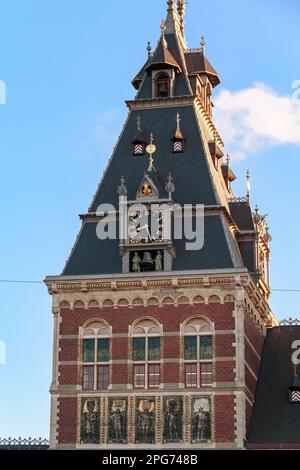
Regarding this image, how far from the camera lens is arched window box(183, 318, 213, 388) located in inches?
1873

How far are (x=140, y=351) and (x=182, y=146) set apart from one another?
10870mm

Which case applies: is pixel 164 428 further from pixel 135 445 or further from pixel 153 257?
pixel 153 257

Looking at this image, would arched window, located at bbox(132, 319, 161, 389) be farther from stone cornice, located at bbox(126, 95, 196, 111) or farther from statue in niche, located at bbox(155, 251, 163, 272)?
stone cornice, located at bbox(126, 95, 196, 111)

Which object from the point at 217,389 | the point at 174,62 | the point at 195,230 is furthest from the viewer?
the point at 174,62

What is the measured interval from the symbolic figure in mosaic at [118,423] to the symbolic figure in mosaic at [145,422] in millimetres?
578

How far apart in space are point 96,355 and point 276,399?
27.2ft

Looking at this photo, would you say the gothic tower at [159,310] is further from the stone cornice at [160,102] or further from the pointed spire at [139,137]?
A: the stone cornice at [160,102]

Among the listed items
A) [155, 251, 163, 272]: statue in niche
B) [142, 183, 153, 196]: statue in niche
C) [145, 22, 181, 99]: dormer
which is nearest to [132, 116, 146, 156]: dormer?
[145, 22, 181, 99]: dormer

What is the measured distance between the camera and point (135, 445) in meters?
47.1

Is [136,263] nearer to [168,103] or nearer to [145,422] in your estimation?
[145,422]

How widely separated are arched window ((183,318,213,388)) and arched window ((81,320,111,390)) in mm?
3572

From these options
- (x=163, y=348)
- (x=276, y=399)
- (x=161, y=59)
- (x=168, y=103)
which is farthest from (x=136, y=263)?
(x=161, y=59)

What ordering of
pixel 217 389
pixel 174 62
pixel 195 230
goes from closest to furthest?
pixel 217 389 < pixel 195 230 < pixel 174 62

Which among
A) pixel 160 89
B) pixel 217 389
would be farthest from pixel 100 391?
pixel 160 89
